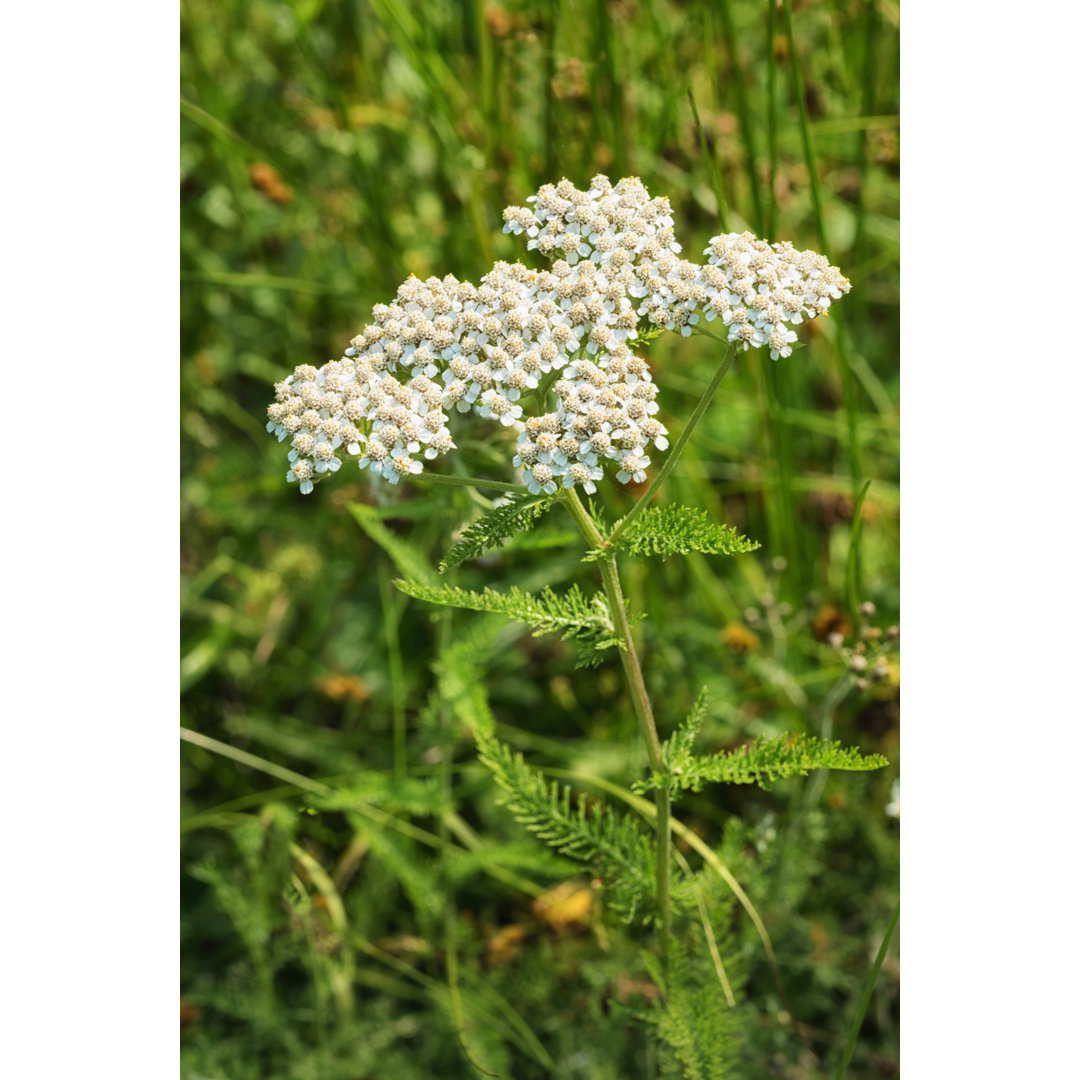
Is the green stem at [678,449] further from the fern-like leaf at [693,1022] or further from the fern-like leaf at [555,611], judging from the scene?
the fern-like leaf at [693,1022]

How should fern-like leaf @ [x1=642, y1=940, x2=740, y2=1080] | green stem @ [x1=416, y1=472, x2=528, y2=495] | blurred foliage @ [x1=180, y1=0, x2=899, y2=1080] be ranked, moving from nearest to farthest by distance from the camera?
green stem @ [x1=416, y1=472, x2=528, y2=495] < fern-like leaf @ [x1=642, y1=940, x2=740, y2=1080] < blurred foliage @ [x1=180, y1=0, x2=899, y2=1080]

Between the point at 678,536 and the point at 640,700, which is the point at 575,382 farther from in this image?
the point at 640,700

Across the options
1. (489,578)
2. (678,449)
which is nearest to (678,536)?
(678,449)

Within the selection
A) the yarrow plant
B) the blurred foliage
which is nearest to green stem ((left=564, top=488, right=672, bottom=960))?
the yarrow plant

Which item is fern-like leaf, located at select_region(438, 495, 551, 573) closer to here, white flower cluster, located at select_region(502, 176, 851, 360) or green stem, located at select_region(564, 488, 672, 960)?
green stem, located at select_region(564, 488, 672, 960)

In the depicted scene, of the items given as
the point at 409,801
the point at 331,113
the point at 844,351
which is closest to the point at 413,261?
the point at 331,113

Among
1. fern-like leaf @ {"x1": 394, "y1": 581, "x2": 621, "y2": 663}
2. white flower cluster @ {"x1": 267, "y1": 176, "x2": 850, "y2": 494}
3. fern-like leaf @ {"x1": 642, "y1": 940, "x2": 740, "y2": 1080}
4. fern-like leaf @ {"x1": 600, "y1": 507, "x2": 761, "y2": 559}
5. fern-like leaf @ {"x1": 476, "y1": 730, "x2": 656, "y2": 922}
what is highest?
white flower cluster @ {"x1": 267, "y1": 176, "x2": 850, "y2": 494}

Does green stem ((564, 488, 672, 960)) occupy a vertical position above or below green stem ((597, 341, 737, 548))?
below
